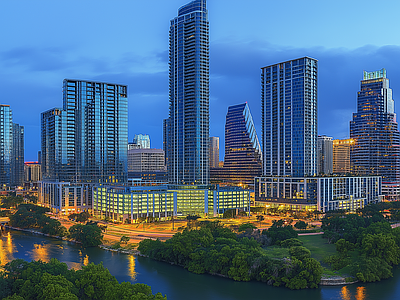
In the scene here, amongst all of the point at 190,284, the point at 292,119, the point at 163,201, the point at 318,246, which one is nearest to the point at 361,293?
the point at 190,284

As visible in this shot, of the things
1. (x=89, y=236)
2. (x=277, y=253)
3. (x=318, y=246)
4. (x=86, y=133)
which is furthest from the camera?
(x=86, y=133)

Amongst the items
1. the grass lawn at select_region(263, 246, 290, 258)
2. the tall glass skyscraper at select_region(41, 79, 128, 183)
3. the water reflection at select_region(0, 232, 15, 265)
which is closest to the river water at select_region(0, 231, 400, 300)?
the water reflection at select_region(0, 232, 15, 265)

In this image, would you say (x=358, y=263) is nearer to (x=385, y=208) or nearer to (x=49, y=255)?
(x=49, y=255)

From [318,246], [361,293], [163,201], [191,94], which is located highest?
[191,94]

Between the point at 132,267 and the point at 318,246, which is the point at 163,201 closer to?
the point at 132,267

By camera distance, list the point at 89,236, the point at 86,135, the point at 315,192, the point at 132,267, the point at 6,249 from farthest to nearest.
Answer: the point at 86,135
the point at 315,192
the point at 89,236
the point at 6,249
the point at 132,267

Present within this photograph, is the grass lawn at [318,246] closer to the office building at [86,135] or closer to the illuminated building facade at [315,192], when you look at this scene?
the illuminated building facade at [315,192]
